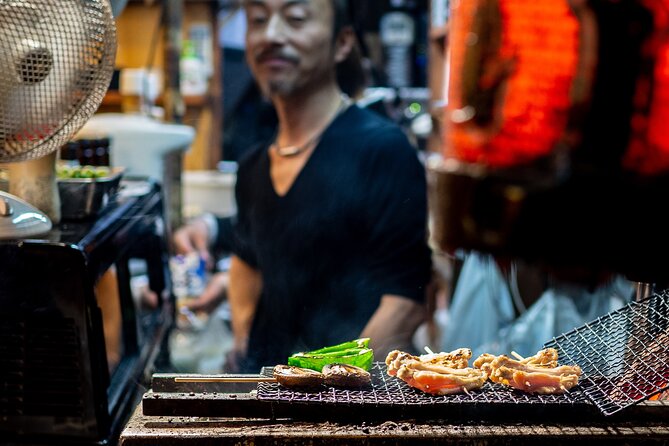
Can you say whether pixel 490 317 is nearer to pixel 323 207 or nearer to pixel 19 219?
pixel 323 207

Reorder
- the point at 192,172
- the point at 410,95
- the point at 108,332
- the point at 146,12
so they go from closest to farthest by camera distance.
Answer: the point at 108,332 < the point at 410,95 < the point at 146,12 < the point at 192,172

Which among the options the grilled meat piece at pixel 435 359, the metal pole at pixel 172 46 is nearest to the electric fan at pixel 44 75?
the grilled meat piece at pixel 435 359

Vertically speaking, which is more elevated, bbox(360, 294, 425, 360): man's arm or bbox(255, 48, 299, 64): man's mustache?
bbox(255, 48, 299, 64): man's mustache

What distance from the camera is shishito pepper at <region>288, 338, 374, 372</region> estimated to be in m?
1.59

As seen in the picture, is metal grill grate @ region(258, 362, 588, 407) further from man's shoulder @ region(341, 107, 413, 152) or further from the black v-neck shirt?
man's shoulder @ region(341, 107, 413, 152)

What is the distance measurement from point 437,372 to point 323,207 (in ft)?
4.71

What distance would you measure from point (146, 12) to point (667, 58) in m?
6.77

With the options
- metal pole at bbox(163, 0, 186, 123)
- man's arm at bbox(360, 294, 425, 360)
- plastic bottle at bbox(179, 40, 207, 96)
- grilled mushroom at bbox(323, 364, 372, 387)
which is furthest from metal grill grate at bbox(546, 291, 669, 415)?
plastic bottle at bbox(179, 40, 207, 96)

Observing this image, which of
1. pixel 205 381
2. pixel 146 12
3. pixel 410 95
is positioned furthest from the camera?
pixel 146 12

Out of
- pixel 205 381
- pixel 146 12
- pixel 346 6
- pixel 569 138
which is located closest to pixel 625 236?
pixel 569 138

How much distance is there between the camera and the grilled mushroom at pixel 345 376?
1.51 m

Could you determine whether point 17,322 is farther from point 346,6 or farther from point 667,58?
point 346,6

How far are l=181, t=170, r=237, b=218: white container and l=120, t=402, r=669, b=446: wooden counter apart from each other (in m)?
5.73

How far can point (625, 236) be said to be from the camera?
0.74 meters
